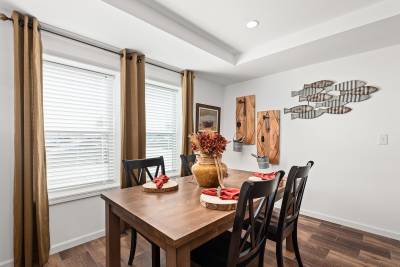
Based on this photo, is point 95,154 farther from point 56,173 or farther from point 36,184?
point 36,184

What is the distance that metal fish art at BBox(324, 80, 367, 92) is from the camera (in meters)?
2.61

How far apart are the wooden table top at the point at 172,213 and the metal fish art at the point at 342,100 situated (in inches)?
91.1

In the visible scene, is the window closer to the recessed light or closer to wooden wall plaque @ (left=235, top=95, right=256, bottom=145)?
wooden wall plaque @ (left=235, top=95, right=256, bottom=145)

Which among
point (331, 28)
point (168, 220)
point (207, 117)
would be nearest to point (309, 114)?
point (331, 28)

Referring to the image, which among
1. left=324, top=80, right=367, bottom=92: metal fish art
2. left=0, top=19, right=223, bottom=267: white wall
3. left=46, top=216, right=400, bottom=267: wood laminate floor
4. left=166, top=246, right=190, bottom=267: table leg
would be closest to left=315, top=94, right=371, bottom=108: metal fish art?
left=324, top=80, right=367, bottom=92: metal fish art

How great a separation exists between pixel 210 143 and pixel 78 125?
5.45 feet

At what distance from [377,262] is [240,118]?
2.64 metres

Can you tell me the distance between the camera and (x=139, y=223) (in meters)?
1.14

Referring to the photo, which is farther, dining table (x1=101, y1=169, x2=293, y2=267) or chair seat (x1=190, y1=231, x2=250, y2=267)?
chair seat (x1=190, y1=231, x2=250, y2=267)

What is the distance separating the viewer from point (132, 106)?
259cm

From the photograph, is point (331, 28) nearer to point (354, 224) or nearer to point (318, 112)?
point (318, 112)

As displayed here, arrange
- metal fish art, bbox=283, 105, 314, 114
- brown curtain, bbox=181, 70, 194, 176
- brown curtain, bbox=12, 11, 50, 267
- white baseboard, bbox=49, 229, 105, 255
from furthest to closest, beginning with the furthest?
1. brown curtain, bbox=181, 70, 194, 176
2. metal fish art, bbox=283, 105, 314, 114
3. white baseboard, bbox=49, 229, 105, 255
4. brown curtain, bbox=12, 11, 50, 267

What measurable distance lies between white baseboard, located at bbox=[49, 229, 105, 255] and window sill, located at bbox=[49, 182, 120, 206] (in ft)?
1.45

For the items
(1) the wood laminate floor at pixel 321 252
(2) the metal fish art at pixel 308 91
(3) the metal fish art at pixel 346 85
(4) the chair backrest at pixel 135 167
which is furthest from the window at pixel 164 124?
(3) the metal fish art at pixel 346 85
